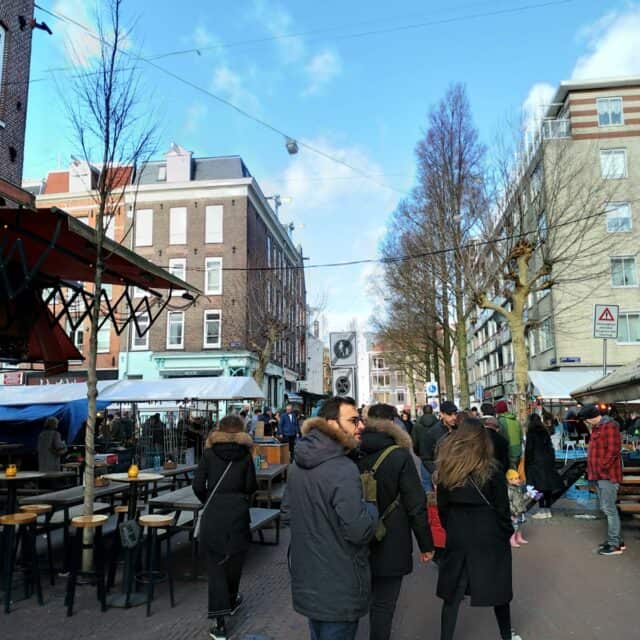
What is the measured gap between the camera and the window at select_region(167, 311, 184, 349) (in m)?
36.0

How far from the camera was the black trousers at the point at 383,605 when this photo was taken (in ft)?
12.7

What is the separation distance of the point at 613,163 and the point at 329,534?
33486 mm

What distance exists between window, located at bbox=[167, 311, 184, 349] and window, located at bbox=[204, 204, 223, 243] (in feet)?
16.7

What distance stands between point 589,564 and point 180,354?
30945 millimetres

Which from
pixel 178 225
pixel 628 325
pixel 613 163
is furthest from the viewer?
pixel 178 225

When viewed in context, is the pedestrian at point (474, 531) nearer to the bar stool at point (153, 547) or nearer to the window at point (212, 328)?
the bar stool at point (153, 547)

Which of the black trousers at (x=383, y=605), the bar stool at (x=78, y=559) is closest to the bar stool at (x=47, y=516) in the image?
the bar stool at (x=78, y=559)

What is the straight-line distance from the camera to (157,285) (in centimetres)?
881

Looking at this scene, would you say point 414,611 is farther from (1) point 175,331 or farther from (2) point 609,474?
(1) point 175,331

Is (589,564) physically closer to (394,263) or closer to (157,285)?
(157,285)

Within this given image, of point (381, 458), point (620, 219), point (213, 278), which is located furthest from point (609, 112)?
point (381, 458)

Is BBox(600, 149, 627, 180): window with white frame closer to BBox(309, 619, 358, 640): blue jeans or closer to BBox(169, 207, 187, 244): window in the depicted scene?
BBox(169, 207, 187, 244): window

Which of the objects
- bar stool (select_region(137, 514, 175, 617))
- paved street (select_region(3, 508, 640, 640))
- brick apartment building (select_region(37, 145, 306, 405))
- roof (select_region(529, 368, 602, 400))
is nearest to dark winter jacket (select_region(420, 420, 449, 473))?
paved street (select_region(3, 508, 640, 640))

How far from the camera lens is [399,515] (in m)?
3.89
